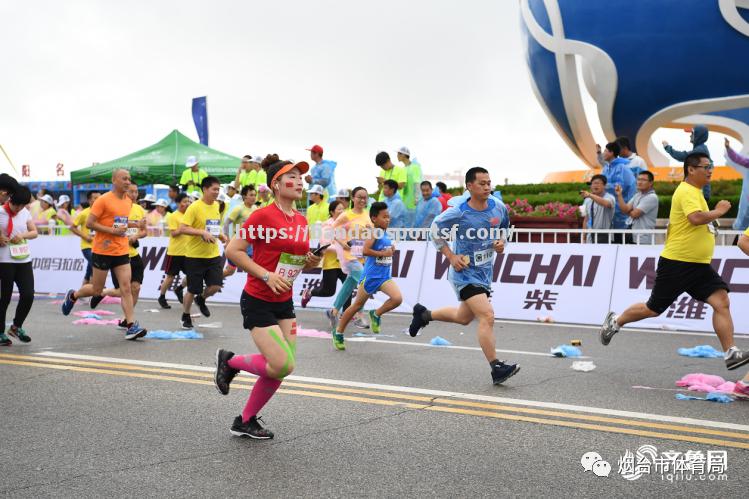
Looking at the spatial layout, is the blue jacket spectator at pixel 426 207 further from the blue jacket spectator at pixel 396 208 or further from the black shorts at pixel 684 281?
the black shorts at pixel 684 281

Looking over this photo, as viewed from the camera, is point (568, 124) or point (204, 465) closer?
point (204, 465)

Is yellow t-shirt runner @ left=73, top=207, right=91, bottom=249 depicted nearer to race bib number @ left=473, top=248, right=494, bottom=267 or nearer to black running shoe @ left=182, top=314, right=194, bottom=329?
black running shoe @ left=182, top=314, right=194, bottom=329

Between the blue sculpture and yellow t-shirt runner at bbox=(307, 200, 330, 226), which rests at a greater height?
the blue sculpture

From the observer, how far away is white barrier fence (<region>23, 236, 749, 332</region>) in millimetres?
12234

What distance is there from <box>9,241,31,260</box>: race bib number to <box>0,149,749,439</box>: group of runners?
0.54 feet

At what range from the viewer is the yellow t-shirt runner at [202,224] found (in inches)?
483

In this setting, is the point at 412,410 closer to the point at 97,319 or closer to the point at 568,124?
the point at 97,319

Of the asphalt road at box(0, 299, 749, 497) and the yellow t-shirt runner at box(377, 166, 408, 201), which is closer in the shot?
the asphalt road at box(0, 299, 749, 497)

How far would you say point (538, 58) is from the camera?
31.2m

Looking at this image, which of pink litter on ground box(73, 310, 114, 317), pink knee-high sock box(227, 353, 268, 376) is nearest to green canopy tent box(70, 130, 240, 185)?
pink litter on ground box(73, 310, 114, 317)

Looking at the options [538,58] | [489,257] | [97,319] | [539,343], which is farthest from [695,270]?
[538,58]

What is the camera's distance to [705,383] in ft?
25.0

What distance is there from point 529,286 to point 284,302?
8417mm

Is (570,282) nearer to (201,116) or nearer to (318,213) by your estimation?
(318,213)
